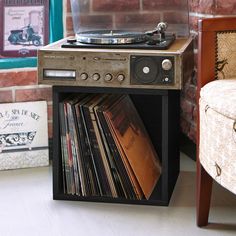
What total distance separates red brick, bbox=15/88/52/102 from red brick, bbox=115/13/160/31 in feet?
1.52

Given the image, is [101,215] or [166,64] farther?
[101,215]

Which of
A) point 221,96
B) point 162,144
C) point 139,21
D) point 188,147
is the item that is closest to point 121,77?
point 162,144

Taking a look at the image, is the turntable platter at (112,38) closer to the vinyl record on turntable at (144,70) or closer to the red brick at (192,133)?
the vinyl record on turntable at (144,70)

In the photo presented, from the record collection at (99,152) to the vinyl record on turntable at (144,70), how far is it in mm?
190

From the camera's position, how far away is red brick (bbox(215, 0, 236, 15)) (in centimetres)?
213

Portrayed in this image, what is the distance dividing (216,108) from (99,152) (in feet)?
1.92

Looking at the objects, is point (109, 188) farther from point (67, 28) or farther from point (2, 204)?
point (67, 28)

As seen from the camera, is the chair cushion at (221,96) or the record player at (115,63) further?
the record player at (115,63)

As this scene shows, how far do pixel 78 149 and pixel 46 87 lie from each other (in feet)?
1.80

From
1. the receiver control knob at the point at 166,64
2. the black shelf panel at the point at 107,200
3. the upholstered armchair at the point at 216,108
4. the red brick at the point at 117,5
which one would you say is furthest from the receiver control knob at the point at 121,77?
the red brick at the point at 117,5

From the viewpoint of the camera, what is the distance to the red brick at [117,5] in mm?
2385

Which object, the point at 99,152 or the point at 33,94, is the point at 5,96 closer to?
the point at 33,94

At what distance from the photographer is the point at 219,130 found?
1611mm

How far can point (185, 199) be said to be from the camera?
6.92 ft
